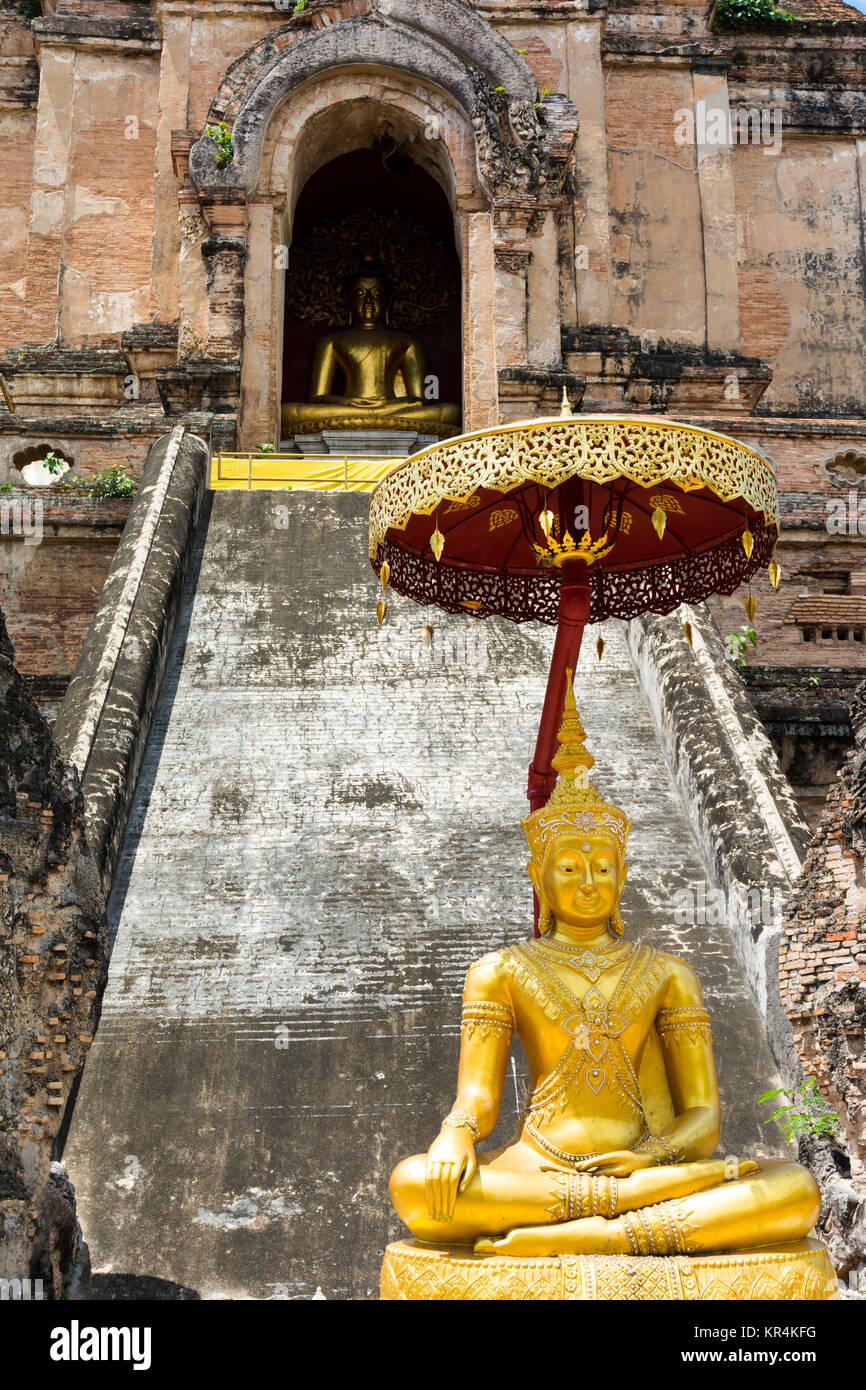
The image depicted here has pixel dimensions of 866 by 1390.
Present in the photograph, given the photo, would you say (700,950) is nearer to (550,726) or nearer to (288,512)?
(550,726)

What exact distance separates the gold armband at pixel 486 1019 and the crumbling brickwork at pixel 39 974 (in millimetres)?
1674

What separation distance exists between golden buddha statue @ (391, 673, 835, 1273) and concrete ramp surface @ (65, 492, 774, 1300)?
1.50 m

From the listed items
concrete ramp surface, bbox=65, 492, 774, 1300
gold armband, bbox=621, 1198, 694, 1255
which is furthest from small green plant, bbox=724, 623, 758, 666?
gold armband, bbox=621, 1198, 694, 1255

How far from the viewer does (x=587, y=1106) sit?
5488 millimetres

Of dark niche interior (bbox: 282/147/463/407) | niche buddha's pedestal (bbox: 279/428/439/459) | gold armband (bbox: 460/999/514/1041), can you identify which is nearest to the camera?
gold armband (bbox: 460/999/514/1041)

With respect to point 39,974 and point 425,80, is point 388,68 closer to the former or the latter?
point 425,80

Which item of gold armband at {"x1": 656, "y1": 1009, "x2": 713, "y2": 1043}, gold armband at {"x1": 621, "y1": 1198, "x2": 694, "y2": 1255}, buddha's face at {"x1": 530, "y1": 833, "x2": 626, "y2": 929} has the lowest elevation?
gold armband at {"x1": 621, "y1": 1198, "x2": 694, "y2": 1255}

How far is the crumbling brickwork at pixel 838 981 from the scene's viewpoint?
647 cm

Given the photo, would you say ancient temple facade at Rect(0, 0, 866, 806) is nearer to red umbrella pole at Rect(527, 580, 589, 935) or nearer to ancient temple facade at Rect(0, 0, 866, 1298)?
ancient temple facade at Rect(0, 0, 866, 1298)

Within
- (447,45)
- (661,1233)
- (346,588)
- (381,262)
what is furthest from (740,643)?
(381,262)

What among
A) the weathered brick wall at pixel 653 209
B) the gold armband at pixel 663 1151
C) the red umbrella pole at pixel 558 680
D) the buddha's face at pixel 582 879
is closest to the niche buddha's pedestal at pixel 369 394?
the weathered brick wall at pixel 653 209

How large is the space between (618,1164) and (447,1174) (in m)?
0.63

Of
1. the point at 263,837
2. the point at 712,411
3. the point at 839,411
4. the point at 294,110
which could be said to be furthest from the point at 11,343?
the point at 263,837

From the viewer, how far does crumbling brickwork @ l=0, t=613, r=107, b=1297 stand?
5.68 m
